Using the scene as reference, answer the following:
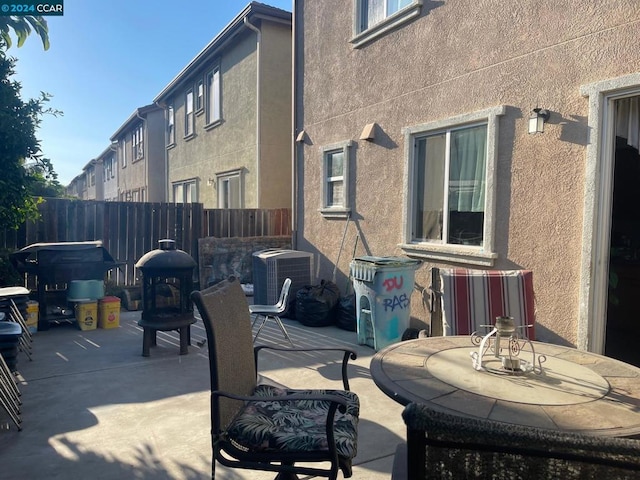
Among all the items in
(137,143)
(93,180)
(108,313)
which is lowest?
(108,313)

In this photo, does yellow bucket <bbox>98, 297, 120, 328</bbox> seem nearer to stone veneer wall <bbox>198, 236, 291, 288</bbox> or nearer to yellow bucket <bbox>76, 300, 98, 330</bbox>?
yellow bucket <bbox>76, 300, 98, 330</bbox>

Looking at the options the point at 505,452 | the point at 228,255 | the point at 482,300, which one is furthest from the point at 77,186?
the point at 505,452

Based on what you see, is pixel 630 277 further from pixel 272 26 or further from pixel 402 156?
pixel 272 26

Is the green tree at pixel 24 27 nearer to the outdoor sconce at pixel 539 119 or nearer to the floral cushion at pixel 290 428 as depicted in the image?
the floral cushion at pixel 290 428

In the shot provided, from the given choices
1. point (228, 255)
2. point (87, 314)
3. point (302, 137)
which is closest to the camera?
point (87, 314)

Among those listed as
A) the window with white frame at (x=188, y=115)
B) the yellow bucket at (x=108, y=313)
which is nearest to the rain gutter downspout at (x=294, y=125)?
the yellow bucket at (x=108, y=313)

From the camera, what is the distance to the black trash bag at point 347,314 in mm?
6453

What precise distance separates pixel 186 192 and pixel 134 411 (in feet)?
44.0

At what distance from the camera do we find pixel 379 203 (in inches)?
269

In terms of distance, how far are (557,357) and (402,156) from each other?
4.21 m

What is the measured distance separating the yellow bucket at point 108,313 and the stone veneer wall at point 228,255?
2.39 meters

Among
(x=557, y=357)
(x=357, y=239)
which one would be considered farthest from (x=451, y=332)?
(x=357, y=239)

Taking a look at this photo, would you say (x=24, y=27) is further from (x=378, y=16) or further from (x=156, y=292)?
(x=378, y=16)

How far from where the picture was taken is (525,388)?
2.04 metres
